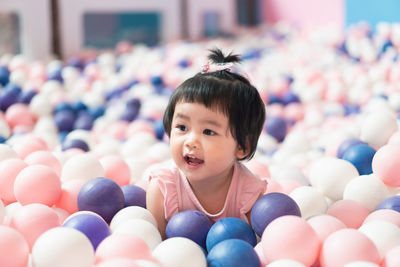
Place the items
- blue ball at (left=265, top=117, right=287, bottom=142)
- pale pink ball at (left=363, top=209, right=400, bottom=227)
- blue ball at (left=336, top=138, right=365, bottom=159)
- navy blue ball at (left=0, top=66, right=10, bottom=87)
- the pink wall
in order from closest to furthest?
pale pink ball at (left=363, top=209, right=400, bottom=227)
blue ball at (left=336, top=138, right=365, bottom=159)
blue ball at (left=265, top=117, right=287, bottom=142)
navy blue ball at (left=0, top=66, right=10, bottom=87)
the pink wall

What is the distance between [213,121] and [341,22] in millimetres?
3662

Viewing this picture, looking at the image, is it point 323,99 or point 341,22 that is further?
point 341,22

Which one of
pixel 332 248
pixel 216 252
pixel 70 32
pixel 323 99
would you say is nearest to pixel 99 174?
pixel 216 252

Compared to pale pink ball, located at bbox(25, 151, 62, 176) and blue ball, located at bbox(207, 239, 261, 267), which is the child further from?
pale pink ball, located at bbox(25, 151, 62, 176)

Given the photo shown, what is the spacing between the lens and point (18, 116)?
212 centimetres

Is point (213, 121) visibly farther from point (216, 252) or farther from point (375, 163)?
point (375, 163)

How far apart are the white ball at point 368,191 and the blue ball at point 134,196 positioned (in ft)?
1.59

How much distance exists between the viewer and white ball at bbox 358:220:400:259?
2.94ft

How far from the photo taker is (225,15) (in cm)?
462

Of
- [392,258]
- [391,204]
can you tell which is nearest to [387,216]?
[391,204]

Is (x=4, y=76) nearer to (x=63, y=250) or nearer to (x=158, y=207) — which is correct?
(x=158, y=207)

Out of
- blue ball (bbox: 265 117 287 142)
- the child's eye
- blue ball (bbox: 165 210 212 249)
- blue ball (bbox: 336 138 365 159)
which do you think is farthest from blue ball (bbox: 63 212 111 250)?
blue ball (bbox: 265 117 287 142)

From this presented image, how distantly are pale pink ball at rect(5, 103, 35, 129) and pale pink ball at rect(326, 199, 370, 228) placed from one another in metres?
1.43

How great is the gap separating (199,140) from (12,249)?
1.33 feet
